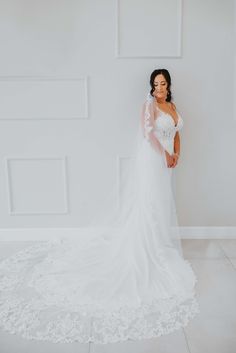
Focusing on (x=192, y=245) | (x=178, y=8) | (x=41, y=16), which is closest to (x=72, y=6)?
(x=41, y=16)

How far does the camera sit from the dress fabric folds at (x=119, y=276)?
2143 mm

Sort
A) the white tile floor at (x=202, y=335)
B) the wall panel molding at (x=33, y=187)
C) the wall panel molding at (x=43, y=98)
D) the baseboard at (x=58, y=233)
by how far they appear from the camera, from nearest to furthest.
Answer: the white tile floor at (x=202, y=335), the wall panel molding at (x=43, y=98), the wall panel molding at (x=33, y=187), the baseboard at (x=58, y=233)

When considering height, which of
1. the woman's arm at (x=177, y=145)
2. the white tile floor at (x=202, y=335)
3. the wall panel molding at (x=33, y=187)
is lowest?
the white tile floor at (x=202, y=335)

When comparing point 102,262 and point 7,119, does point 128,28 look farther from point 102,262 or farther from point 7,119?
point 102,262

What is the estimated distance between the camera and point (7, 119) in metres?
3.19

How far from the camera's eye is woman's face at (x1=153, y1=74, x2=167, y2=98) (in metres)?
2.88

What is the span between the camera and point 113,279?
2.55 m

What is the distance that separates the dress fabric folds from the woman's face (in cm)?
11

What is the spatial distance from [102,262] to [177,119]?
1.27 m

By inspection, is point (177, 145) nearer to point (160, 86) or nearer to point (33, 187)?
point (160, 86)

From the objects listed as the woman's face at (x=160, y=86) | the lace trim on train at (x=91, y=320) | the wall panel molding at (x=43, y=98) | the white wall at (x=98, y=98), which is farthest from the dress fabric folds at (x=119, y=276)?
the wall panel molding at (x=43, y=98)

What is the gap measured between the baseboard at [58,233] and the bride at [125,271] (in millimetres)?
109

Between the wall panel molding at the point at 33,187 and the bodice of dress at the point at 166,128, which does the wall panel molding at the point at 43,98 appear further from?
the bodice of dress at the point at 166,128

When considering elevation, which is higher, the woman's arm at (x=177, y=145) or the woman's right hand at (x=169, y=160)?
the woman's arm at (x=177, y=145)
